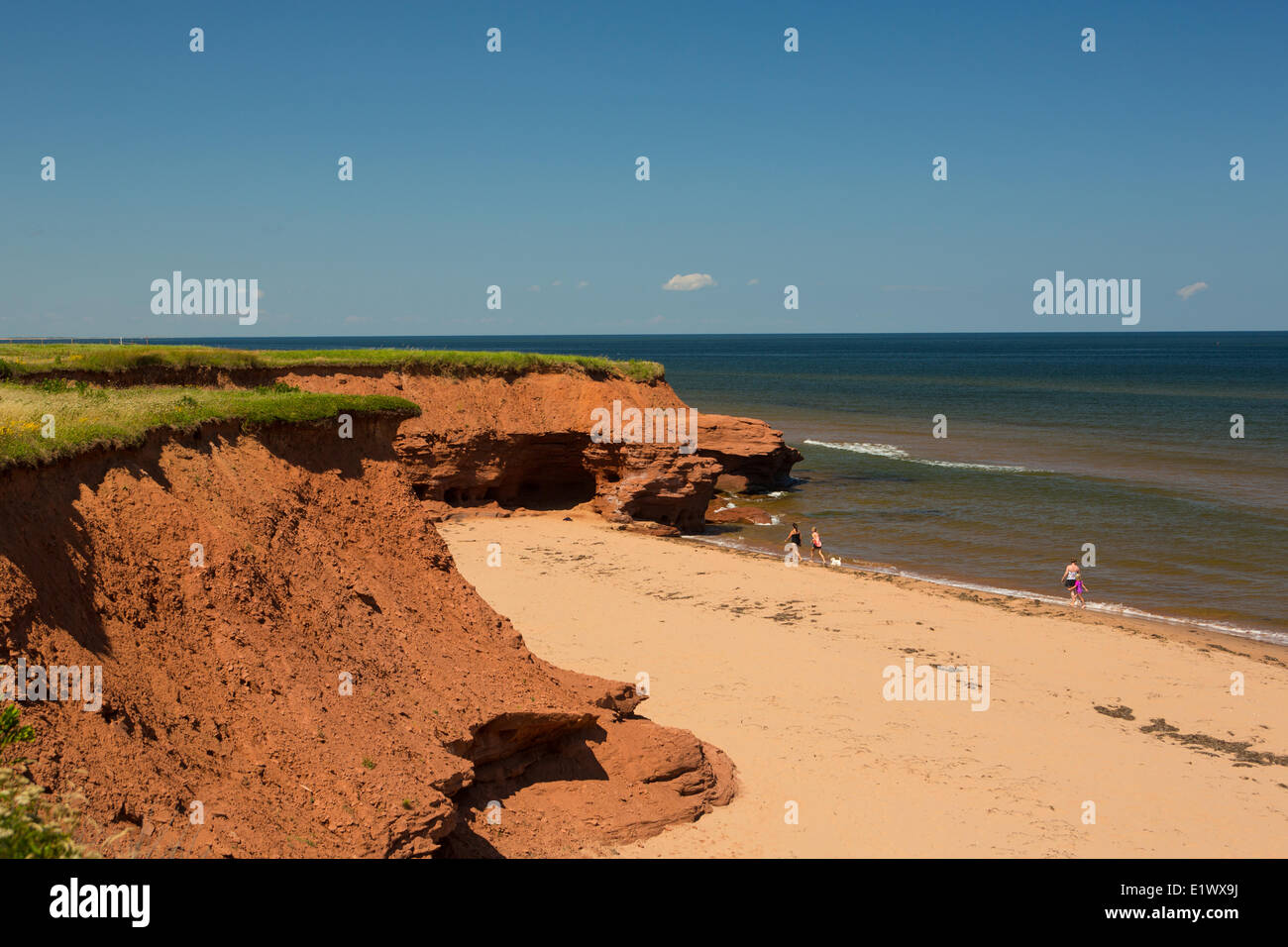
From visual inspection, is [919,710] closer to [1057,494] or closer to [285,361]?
[285,361]

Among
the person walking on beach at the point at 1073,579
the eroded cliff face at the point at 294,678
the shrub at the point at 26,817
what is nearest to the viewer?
the shrub at the point at 26,817

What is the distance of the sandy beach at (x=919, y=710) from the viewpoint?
12.4 metres

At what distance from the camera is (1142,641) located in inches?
837

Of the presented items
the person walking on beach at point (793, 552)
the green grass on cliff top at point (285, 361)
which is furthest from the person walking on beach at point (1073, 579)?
the green grass on cliff top at point (285, 361)

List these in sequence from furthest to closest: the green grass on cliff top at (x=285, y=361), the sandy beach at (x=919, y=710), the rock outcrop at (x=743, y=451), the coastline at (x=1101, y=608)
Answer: the rock outcrop at (x=743, y=451) < the coastline at (x=1101, y=608) < the green grass on cliff top at (x=285, y=361) < the sandy beach at (x=919, y=710)

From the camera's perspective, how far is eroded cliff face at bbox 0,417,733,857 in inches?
281

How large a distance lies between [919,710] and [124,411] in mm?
14087

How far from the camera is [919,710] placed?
16469 millimetres

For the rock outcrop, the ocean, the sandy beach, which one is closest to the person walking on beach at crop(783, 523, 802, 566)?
the sandy beach

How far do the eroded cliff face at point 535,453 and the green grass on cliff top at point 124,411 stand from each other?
17.8m

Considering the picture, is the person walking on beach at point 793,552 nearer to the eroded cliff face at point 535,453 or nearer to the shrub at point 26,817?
the eroded cliff face at point 535,453

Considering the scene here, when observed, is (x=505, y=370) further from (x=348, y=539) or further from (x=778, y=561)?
(x=348, y=539)

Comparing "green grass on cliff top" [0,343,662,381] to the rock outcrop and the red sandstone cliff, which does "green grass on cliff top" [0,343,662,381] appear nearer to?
the red sandstone cliff

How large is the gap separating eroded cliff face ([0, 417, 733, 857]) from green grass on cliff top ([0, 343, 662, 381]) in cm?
1198
